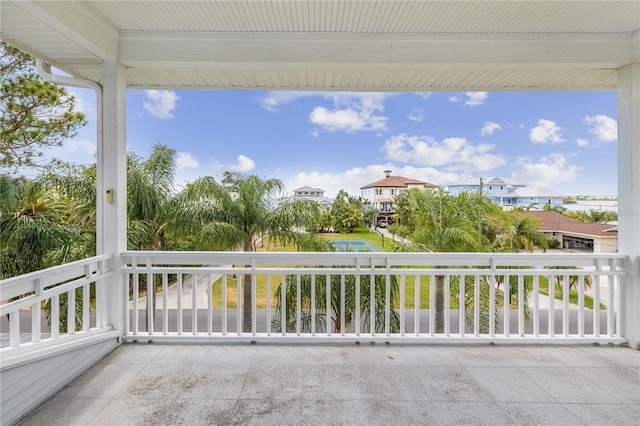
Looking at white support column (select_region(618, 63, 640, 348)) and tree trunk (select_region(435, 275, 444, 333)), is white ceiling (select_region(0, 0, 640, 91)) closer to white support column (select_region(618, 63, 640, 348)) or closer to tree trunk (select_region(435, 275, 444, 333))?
white support column (select_region(618, 63, 640, 348))

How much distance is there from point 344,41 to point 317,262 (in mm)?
2072

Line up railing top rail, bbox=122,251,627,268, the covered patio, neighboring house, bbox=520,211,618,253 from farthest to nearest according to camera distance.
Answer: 1. neighboring house, bbox=520,211,618,253
2. railing top rail, bbox=122,251,627,268
3. the covered patio

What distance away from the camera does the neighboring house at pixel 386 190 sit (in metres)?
3.78

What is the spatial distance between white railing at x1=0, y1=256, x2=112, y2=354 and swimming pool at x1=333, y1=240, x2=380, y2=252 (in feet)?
8.14

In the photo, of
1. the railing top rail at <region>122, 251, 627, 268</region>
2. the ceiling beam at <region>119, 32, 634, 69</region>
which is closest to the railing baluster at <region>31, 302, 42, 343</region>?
the railing top rail at <region>122, 251, 627, 268</region>

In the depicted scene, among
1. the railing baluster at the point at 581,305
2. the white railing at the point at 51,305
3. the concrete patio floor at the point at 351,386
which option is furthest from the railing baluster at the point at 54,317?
the railing baluster at the point at 581,305

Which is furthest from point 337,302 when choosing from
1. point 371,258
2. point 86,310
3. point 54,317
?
point 54,317

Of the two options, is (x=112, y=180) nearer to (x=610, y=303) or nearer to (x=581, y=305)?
(x=581, y=305)

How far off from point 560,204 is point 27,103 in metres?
5.33

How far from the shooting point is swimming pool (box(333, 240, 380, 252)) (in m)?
3.45

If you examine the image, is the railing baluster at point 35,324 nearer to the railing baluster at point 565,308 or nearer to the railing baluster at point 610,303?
the railing baluster at point 565,308

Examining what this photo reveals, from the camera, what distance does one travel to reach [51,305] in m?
2.29

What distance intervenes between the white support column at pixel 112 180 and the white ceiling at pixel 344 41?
0.85 ft

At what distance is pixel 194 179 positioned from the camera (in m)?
4.01
